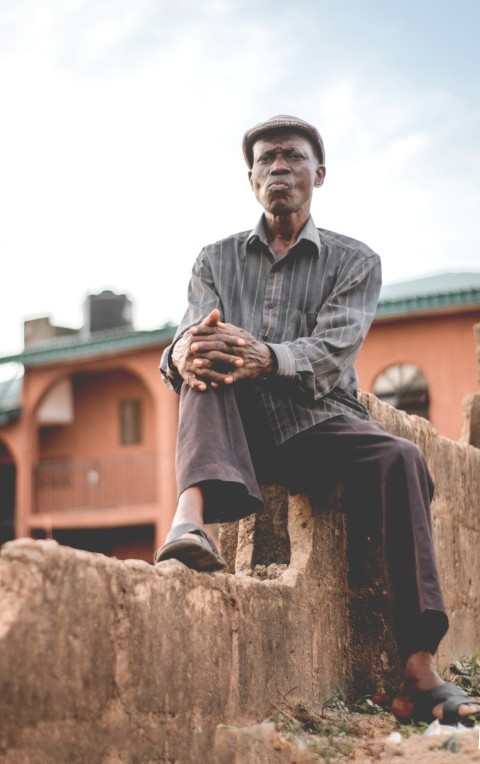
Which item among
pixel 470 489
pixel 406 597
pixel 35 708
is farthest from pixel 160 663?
pixel 470 489

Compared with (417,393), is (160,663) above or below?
below

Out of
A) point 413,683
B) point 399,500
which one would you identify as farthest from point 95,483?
point 413,683

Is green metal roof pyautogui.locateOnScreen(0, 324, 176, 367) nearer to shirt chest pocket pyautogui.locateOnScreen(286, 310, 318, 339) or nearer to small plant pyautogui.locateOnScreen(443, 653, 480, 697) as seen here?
small plant pyautogui.locateOnScreen(443, 653, 480, 697)

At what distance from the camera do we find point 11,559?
2.06 m

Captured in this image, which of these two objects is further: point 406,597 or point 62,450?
point 62,450

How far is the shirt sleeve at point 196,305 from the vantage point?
135 inches

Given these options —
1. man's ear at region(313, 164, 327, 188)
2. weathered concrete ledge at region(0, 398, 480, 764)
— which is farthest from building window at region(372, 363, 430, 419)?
man's ear at region(313, 164, 327, 188)

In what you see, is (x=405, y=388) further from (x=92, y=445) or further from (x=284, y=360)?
(x=284, y=360)

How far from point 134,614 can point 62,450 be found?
717 inches

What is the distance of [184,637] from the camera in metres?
2.54

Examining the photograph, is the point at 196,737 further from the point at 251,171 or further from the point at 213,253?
the point at 251,171

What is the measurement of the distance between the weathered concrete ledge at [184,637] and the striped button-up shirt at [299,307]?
40 centimetres

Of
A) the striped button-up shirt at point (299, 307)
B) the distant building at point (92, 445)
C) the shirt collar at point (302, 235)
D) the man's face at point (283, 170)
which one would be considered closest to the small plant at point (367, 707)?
the striped button-up shirt at point (299, 307)

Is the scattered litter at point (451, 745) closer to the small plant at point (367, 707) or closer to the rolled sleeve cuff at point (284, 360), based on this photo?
the small plant at point (367, 707)
